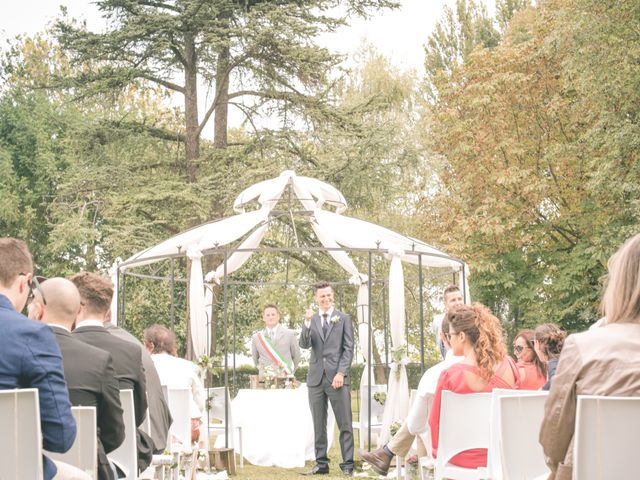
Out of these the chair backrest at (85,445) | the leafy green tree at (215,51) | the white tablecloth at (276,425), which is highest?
the leafy green tree at (215,51)

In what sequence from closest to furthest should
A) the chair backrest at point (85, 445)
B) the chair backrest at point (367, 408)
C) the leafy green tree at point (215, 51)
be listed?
the chair backrest at point (85, 445), the chair backrest at point (367, 408), the leafy green tree at point (215, 51)

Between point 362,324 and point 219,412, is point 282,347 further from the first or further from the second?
point 362,324

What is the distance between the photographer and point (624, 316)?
322cm

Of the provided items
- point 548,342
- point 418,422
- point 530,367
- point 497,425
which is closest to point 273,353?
point 530,367

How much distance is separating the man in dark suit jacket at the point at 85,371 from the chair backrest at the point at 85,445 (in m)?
0.17

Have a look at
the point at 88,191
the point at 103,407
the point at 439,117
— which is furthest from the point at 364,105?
the point at 103,407

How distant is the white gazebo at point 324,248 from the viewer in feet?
38.2

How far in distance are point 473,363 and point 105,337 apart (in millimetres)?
2199

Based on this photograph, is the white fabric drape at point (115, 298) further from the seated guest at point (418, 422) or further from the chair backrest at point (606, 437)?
A: the chair backrest at point (606, 437)

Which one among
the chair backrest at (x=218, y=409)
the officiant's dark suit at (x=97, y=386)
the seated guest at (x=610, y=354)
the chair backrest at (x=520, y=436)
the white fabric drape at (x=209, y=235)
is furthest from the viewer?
the white fabric drape at (x=209, y=235)

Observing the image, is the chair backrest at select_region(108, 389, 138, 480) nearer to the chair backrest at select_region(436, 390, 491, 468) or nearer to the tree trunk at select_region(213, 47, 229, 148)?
the chair backrest at select_region(436, 390, 491, 468)

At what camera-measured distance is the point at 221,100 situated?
24125 millimetres

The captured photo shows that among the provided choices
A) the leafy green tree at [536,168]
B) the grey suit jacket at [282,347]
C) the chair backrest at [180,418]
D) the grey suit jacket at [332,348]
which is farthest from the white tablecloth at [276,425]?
the leafy green tree at [536,168]

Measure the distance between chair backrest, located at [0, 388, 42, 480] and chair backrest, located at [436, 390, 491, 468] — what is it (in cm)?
285
